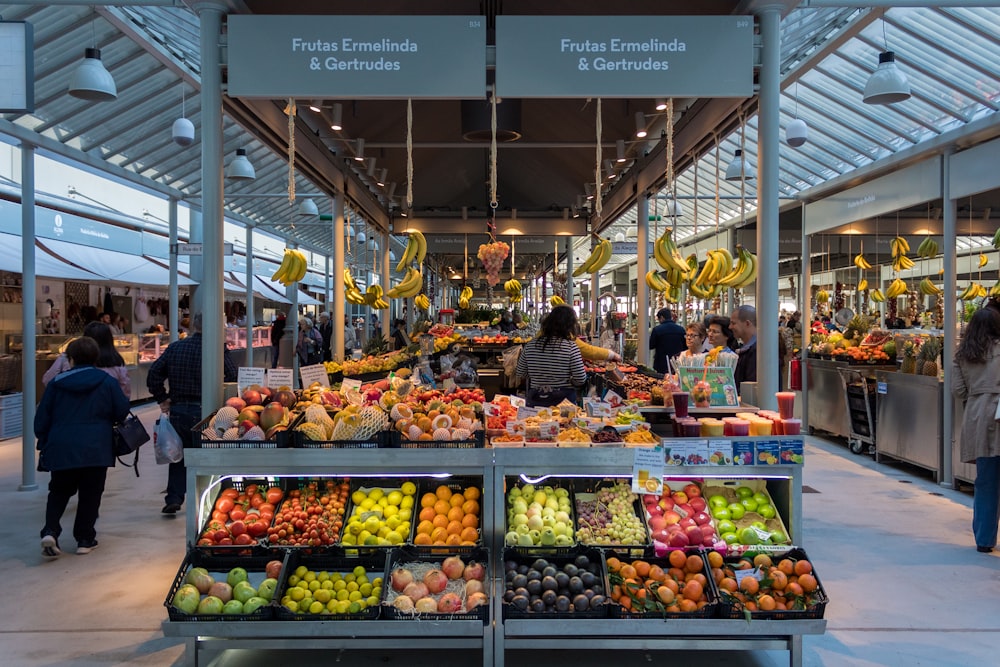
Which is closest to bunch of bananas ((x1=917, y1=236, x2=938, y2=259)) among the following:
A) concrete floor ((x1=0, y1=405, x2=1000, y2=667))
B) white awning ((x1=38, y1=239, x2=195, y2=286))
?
concrete floor ((x1=0, y1=405, x2=1000, y2=667))

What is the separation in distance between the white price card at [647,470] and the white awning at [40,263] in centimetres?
1194

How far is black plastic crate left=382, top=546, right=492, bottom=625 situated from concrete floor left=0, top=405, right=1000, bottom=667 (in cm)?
43

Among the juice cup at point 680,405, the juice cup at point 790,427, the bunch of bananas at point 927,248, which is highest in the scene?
the bunch of bananas at point 927,248

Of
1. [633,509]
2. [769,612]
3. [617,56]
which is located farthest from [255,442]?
[617,56]

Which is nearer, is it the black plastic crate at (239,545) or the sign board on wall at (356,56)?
the black plastic crate at (239,545)

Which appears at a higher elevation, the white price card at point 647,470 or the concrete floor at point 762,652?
the white price card at point 647,470

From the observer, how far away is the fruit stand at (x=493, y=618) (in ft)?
11.0

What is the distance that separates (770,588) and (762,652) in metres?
0.61

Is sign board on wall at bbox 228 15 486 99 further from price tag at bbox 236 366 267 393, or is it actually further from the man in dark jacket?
the man in dark jacket

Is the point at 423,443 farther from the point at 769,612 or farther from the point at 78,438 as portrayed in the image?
the point at 78,438

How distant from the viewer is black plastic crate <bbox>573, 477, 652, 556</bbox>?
3654 mm

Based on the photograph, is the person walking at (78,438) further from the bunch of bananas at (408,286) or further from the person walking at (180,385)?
the bunch of bananas at (408,286)

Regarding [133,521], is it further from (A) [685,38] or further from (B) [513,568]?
(A) [685,38]

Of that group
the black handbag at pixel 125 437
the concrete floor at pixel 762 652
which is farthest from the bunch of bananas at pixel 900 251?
the black handbag at pixel 125 437
